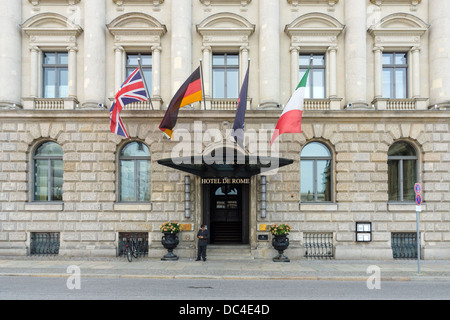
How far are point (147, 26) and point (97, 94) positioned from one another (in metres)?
4.51

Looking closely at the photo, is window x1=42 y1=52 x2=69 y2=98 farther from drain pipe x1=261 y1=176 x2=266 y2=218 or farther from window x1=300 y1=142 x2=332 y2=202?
window x1=300 y1=142 x2=332 y2=202

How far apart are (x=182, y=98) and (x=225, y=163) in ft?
11.4

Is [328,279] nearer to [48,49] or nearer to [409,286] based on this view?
[409,286]

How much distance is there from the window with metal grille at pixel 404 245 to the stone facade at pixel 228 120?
0.42m

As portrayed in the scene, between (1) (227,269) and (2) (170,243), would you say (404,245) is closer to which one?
(1) (227,269)

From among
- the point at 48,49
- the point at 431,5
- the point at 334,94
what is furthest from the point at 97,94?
the point at 431,5

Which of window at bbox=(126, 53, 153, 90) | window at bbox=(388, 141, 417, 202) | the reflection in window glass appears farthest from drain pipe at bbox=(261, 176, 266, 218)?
window at bbox=(126, 53, 153, 90)

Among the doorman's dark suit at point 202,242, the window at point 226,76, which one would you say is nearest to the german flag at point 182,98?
the window at point 226,76

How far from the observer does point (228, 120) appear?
17781 mm

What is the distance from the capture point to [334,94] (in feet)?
59.9

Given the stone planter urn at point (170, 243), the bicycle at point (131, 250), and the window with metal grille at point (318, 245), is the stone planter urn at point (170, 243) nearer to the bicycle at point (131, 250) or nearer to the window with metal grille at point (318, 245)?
the bicycle at point (131, 250)

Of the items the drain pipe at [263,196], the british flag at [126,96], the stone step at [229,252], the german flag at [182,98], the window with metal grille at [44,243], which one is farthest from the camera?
the window with metal grille at [44,243]

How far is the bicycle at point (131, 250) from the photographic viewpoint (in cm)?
1656

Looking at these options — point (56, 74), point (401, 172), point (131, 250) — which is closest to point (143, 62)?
point (56, 74)
